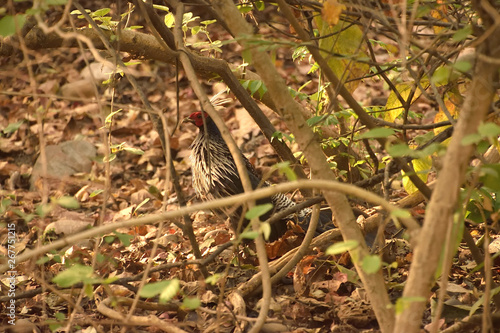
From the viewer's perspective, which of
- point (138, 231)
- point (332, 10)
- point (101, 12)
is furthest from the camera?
point (138, 231)

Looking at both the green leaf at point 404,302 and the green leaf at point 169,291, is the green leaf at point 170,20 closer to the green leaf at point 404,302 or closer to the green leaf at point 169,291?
the green leaf at point 169,291

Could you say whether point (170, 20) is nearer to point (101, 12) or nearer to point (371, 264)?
point (101, 12)

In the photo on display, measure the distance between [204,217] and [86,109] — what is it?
300cm

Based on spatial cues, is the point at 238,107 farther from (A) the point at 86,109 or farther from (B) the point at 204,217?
(B) the point at 204,217

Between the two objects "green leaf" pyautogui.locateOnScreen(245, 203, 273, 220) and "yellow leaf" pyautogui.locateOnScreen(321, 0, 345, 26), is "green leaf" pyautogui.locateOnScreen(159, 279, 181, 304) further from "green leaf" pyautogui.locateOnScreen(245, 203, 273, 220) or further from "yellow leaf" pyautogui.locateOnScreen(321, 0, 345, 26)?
"yellow leaf" pyautogui.locateOnScreen(321, 0, 345, 26)

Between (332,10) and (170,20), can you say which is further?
(170,20)

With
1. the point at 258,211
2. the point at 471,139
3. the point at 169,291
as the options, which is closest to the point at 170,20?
the point at 258,211

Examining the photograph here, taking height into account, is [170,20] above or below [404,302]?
above

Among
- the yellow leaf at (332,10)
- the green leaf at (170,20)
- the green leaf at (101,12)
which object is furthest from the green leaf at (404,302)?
the green leaf at (170,20)

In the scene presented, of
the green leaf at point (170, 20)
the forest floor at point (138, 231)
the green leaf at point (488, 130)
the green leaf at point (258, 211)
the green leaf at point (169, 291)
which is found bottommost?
the forest floor at point (138, 231)

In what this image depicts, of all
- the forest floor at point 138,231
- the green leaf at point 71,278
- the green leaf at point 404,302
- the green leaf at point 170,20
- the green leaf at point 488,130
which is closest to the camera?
the green leaf at point 488,130

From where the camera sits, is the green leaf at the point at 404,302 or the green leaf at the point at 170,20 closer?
the green leaf at the point at 404,302

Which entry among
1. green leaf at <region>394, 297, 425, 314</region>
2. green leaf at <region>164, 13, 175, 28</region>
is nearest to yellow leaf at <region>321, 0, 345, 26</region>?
green leaf at <region>394, 297, 425, 314</region>

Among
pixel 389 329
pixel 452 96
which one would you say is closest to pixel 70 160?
pixel 452 96
